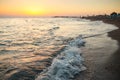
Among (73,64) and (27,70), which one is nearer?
(27,70)

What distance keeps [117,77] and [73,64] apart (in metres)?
2.56

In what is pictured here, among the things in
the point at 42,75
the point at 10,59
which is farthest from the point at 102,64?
the point at 10,59

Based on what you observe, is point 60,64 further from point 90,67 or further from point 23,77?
point 23,77

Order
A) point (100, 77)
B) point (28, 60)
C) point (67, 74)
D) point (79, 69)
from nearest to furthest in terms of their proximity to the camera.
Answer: point (100, 77) → point (67, 74) → point (79, 69) → point (28, 60)

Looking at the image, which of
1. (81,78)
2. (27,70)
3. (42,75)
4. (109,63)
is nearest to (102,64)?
(109,63)

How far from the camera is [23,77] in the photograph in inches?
271

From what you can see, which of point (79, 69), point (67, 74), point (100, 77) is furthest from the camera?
point (79, 69)

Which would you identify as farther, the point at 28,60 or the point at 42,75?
the point at 28,60

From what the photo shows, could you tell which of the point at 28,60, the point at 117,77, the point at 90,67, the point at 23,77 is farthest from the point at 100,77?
the point at 28,60

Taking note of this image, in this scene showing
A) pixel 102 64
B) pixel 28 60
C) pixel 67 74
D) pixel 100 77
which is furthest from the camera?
pixel 28 60

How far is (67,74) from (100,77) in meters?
1.45

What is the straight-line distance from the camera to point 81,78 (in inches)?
259

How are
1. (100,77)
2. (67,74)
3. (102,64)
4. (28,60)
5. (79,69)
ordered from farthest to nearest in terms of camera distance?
(28,60) → (102,64) → (79,69) → (67,74) → (100,77)

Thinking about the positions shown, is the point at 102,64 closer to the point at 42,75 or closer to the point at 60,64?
the point at 60,64
